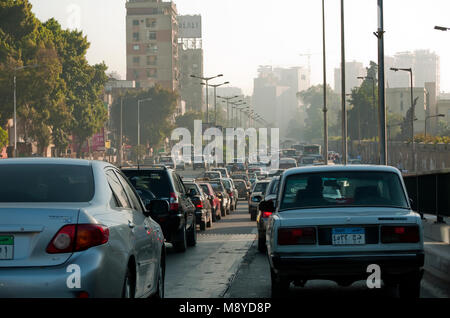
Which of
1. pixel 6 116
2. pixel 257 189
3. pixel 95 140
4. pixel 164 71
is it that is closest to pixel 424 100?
pixel 164 71

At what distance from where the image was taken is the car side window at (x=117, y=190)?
26.0 feet

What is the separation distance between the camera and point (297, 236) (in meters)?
10.0

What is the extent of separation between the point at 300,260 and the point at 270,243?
3.01ft

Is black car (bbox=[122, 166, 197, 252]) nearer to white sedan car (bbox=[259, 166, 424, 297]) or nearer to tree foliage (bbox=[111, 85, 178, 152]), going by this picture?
white sedan car (bbox=[259, 166, 424, 297])

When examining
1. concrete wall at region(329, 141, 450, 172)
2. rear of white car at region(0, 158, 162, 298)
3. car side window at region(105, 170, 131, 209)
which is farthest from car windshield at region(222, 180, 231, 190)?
rear of white car at region(0, 158, 162, 298)

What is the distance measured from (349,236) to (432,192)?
11.6m

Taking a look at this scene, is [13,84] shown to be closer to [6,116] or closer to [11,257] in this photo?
[6,116]

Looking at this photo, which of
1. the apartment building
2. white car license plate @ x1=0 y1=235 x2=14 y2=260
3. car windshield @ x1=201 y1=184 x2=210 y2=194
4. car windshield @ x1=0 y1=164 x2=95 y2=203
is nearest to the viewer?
white car license plate @ x1=0 y1=235 x2=14 y2=260

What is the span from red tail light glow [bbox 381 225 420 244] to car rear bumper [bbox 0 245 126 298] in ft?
13.6

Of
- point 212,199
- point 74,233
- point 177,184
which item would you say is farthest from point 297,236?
point 212,199

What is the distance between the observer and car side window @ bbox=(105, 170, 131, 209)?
792 centimetres

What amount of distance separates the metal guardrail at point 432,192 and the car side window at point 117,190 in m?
11.7

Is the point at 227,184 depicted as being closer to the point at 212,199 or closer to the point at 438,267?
the point at 212,199

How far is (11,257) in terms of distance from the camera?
21.4 feet
